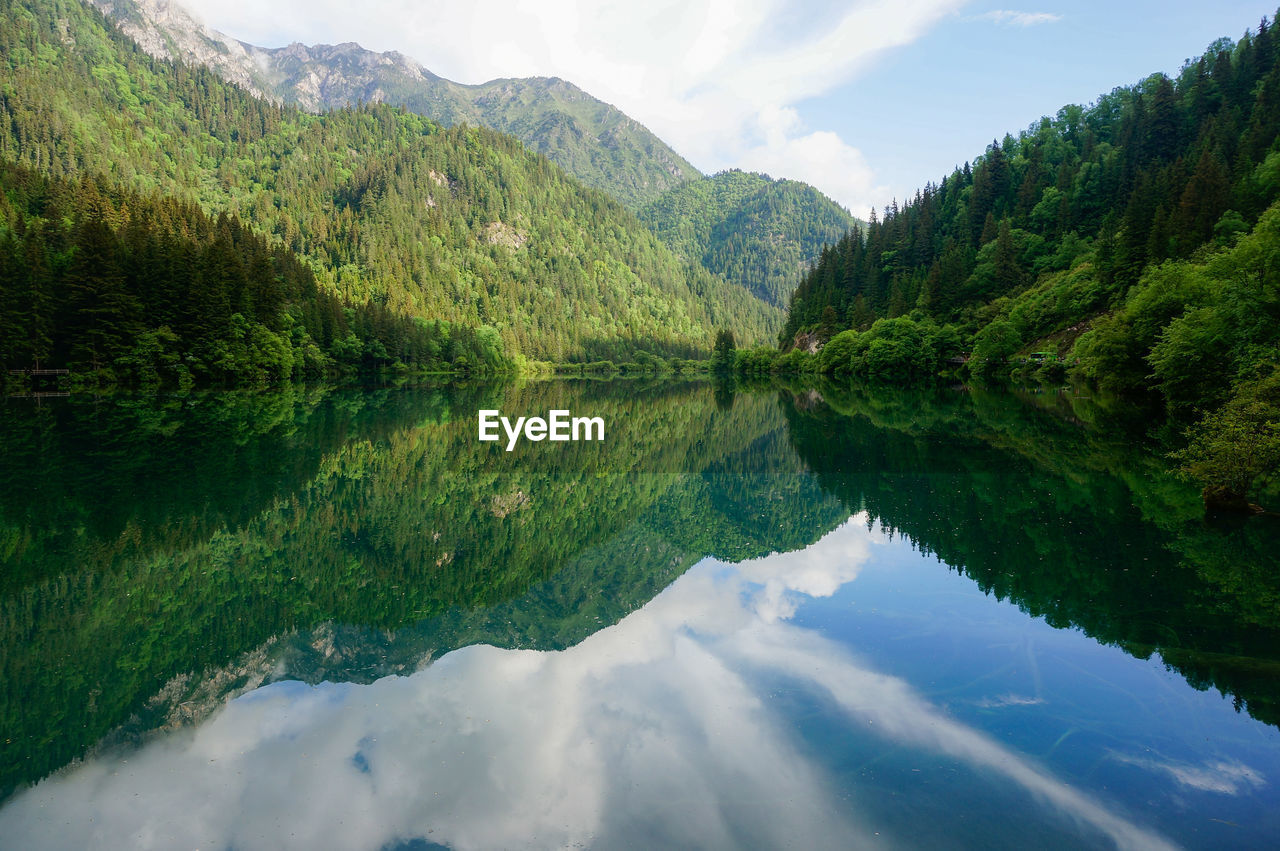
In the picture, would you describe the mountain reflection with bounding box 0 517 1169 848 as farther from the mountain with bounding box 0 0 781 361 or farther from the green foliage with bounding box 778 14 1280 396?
the mountain with bounding box 0 0 781 361

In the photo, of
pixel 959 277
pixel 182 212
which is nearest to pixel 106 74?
pixel 182 212

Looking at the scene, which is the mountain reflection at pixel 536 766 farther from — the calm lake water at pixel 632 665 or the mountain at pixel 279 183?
the mountain at pixel 279 183

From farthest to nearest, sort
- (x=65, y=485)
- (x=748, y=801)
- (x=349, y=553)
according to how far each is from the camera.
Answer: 1. (x=65, y=485)
2. (x=349, y=553)
3. (x=748, y=801)

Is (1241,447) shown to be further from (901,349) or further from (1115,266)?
(901,349)

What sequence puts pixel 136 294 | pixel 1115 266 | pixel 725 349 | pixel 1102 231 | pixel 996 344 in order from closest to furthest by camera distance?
pixel 136 294 → pixel 1115 266 → pixel 996 344 → pixel 1102 231 → pixel 725 349

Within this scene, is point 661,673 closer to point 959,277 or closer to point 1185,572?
point 1185,572

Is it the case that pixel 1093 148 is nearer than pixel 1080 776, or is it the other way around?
pixel 1080 776

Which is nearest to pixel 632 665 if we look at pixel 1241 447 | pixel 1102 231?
pixel 1241 447
